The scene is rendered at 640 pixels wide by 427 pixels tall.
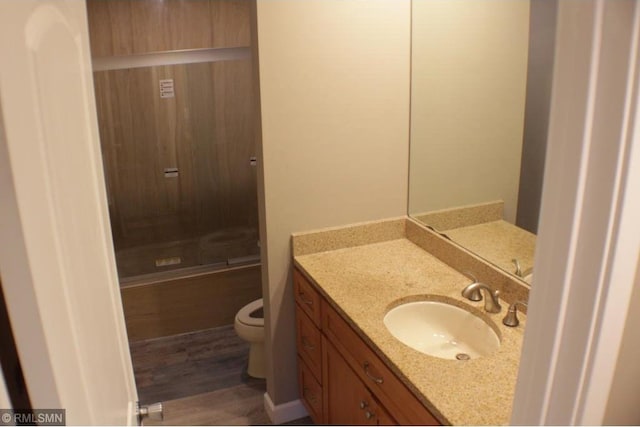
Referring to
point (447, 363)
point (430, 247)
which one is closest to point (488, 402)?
point (447, 363)

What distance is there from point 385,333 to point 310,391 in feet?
2.99

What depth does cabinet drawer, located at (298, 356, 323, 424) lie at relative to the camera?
2.50 metres

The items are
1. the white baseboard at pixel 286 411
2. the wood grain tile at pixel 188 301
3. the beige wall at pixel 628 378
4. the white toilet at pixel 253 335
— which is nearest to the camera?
the beige wall at pixel 628 378

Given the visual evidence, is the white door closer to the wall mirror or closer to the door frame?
the door frame

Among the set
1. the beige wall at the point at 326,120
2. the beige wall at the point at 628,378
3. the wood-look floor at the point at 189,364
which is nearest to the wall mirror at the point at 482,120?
the beige wall at the point at 326,120

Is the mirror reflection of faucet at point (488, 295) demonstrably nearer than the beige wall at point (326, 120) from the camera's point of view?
Yes

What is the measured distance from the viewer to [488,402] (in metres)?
1.49

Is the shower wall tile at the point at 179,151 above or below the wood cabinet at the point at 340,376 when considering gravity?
above

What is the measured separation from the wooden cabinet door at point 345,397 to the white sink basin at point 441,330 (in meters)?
0.24

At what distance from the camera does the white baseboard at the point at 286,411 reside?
279 centimetres

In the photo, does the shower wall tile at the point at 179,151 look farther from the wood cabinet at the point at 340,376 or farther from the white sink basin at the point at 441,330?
the white sink basin at the point at 441,330

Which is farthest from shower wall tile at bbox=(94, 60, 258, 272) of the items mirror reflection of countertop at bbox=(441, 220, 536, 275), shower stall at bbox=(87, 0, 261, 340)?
mirror reflection of countertop at bbox=(441, 220, 536, 275)

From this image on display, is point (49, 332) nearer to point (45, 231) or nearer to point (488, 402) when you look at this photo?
point (45, 231)

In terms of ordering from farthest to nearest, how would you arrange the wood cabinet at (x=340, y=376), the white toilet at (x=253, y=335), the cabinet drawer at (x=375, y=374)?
the white toilet at (x=253, y=335)
the wood cabinet at (x=340, y=376)
the cabinet drawer at (x=375, y=374)
